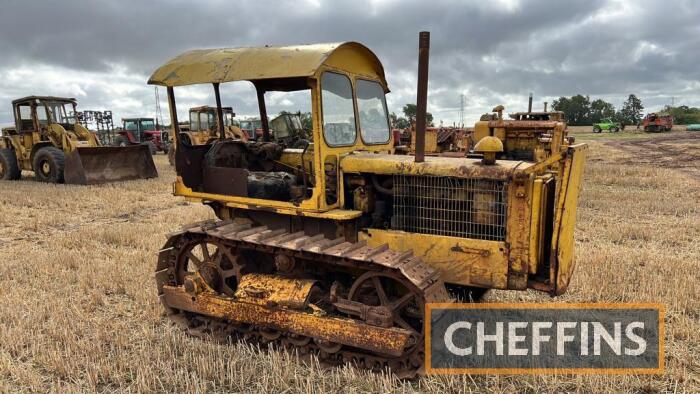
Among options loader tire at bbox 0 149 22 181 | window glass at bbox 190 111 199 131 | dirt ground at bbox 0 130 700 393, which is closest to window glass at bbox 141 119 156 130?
window glass at bbox 190 111 199 131

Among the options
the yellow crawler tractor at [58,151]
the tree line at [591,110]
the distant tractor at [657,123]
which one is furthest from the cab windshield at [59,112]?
the tree line at [591,110]

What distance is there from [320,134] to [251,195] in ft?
3.56

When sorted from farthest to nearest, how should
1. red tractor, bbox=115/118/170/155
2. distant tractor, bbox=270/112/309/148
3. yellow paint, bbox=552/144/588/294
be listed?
red tractor, bbox=115/118/170/155 → distant tractor, bbox=270/112/309/148 → yellow paint, bbox=552/144/588/294

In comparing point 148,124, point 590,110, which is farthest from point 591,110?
point 148,124

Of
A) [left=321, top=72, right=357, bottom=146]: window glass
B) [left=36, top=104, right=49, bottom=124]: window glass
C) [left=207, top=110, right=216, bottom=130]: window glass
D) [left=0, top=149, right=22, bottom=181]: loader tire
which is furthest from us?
[left=207, top=110, right=216, bottom=130]: window glass

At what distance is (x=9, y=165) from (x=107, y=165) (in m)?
4.10

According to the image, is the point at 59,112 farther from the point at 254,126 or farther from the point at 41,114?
the point at 254,126

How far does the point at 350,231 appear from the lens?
4.86 m

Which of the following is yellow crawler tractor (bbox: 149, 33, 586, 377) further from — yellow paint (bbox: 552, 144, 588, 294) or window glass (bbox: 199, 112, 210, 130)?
window glass (bbox: 199, 112, 210, 130)

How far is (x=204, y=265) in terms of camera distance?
5098mm

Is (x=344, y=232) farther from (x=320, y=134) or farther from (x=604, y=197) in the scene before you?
(x=604, y=197)

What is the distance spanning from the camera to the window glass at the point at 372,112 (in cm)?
545

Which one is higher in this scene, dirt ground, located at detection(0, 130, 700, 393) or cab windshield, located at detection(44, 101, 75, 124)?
cab windshield, located at detection(44, 101, 75, 124)

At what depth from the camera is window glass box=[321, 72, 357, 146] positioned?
475 centimetres
